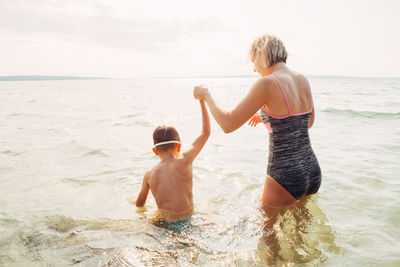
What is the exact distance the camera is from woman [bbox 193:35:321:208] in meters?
2.44

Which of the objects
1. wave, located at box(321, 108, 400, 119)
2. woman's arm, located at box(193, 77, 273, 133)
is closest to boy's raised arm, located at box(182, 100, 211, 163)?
woman's arm, located at box(193, 77, 273, 133)

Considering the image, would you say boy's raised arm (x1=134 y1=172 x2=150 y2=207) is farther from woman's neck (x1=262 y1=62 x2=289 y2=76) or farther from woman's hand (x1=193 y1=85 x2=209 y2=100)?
woman's neck (x1=262 y1=62 x2=289 y2=76)

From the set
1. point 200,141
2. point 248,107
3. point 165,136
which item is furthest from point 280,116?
point 165,136

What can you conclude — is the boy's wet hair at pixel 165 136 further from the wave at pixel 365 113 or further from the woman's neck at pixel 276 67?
the wave at pixel 365 113

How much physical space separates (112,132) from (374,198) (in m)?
9.09

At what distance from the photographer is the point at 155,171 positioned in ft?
10.8

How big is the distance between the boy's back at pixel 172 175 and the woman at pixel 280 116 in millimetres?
671

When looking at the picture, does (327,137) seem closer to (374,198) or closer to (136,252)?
(374,198)

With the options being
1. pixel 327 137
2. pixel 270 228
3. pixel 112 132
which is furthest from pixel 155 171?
pixel 112 132

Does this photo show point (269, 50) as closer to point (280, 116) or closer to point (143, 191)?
point (280, 116)

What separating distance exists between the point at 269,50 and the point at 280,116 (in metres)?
0.65

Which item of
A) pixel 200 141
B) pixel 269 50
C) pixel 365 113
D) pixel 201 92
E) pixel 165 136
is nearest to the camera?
pixel 269 50

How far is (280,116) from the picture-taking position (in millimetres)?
2521

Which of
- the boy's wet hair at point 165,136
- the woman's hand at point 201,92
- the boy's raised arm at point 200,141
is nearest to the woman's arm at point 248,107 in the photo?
the woman's hand at point 201,92
